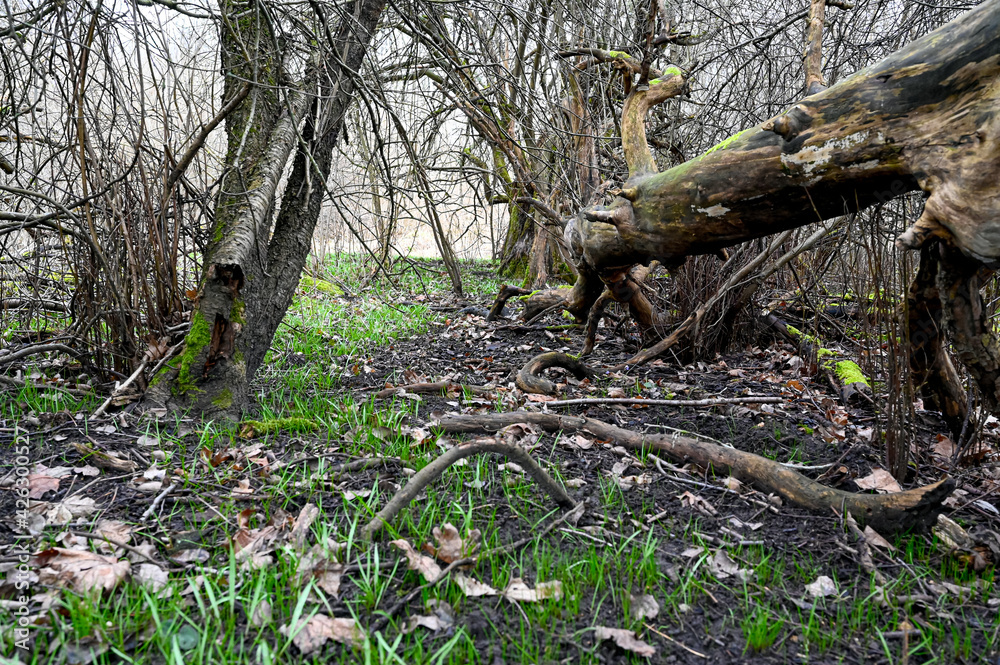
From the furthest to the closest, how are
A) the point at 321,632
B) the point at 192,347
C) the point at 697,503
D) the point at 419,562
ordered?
the point at 192,347
the point at 697,503
the point at 419,562
the point at 321,632

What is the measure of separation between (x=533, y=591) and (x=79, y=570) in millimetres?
1410

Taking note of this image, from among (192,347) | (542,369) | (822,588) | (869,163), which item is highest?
(869,163)

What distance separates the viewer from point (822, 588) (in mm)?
2008

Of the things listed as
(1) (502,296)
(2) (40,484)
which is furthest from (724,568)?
(1) (502,296)

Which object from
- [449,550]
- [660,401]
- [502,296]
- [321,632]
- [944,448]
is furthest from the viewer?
[502,296]

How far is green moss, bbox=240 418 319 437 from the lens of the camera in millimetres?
3031

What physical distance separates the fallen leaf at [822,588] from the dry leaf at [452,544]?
45.3 inches

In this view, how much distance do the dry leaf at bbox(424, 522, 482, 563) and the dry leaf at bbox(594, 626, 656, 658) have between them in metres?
0.51

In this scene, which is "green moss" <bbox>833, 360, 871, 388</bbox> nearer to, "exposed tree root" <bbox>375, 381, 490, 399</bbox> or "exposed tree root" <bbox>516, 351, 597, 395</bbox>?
"exposed tree root" <bbox>516, 351, 597, 395</bbox>

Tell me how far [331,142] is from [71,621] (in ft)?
10.1

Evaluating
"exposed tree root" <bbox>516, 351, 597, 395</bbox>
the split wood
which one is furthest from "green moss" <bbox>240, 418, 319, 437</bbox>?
"exposed tree root" <bbox>516, 351, 597, 395</bbox>

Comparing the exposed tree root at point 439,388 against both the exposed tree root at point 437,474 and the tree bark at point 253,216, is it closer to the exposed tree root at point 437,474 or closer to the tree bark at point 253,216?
the tree bark at point 253,216

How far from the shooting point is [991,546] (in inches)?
84.4

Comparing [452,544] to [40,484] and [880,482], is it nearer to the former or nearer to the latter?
[40,484]
